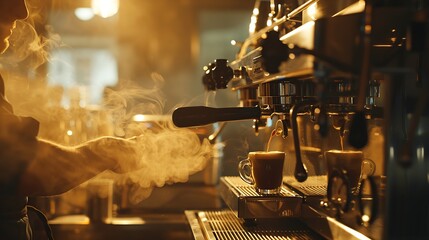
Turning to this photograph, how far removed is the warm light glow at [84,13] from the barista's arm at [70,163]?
2071mm

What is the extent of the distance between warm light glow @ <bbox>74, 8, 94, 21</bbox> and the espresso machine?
2.19 meters

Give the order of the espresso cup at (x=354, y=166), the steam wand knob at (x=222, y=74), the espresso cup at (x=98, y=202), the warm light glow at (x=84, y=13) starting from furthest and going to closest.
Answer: the warm light glow at (x=84, y=13), the espresso cup at (x=98, y=202), the steam wand knob at (x=222, y=74), the espresso cup at (x=354, y=166)

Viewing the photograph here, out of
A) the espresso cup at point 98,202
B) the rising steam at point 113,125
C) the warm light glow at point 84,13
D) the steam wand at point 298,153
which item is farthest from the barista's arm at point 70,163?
the warm light glow at point 84,13

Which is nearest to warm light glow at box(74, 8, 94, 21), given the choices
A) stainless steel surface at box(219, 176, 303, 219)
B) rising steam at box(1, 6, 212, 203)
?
rising steam at box(1, 6, 212, 203)

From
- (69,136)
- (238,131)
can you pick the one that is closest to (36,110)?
(69,136)

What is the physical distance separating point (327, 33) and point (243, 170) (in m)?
0.72

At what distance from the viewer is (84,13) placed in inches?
135

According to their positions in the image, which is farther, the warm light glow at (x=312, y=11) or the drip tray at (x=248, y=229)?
the drip tray at (x=248, y=229)

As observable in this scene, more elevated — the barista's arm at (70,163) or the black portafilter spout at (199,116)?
the black portafilter spout at (199,116)

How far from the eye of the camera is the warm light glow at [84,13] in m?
3.39

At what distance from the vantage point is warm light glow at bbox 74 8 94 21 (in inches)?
133

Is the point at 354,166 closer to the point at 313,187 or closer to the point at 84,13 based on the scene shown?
the point at 313,187

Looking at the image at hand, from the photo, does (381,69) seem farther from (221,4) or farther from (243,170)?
(221,4)

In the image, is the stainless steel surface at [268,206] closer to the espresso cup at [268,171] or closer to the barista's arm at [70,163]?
the espresso cup at [268,171]
